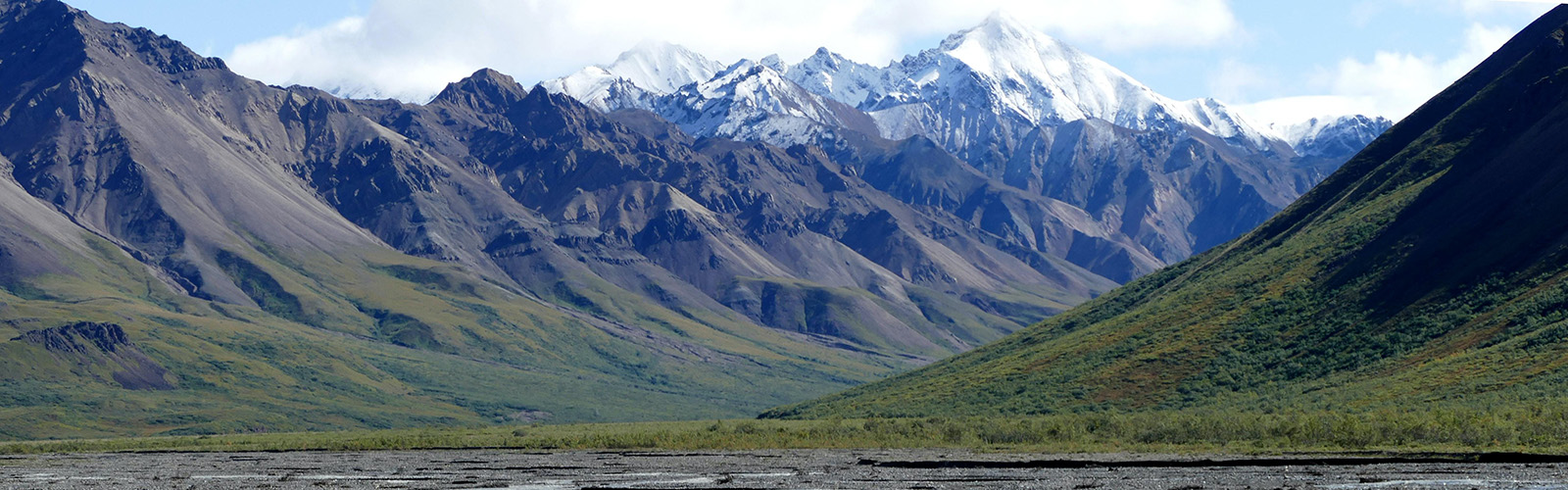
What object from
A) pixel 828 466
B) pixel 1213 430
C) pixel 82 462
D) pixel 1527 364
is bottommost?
pixel 82 462

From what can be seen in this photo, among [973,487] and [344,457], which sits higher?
[973,487]

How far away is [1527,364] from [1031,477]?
4065 inches

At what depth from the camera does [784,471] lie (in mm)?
136250

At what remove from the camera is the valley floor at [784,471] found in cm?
11425

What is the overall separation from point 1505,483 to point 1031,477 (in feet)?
109

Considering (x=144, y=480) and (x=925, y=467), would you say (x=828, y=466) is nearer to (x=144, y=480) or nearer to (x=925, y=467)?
(x=925, y=467)

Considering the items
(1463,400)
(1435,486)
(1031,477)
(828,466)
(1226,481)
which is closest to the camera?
(1435,486)

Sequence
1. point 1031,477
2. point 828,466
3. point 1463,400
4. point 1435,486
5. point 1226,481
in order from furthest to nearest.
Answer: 1. point 1463,400
2. point 828,466
3. point 1031,477
4. point 1226,481
5. point 1435,486

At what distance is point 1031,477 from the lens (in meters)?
121

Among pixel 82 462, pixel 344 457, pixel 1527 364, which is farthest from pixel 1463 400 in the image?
pixel 82 462

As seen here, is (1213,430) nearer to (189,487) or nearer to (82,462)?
(189,487)

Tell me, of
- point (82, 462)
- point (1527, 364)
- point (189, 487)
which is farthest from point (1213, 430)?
point (82, 462)

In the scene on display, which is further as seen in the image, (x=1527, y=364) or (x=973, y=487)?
(x=1527, y=364)

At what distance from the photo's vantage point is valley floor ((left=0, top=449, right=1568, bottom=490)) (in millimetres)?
114250
